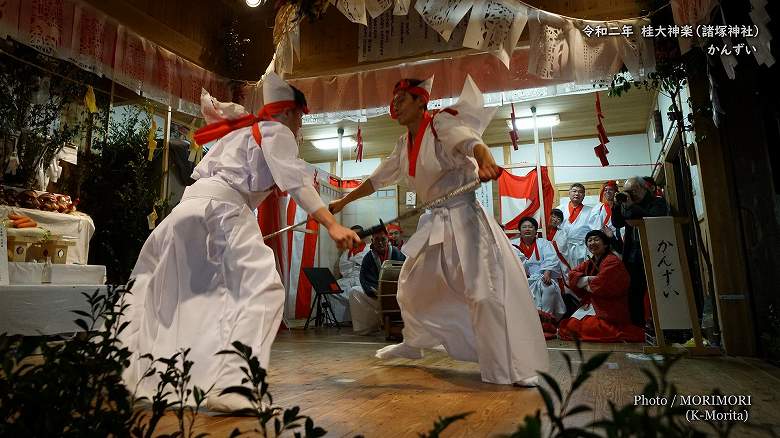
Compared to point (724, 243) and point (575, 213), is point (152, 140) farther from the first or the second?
point (575, 213)

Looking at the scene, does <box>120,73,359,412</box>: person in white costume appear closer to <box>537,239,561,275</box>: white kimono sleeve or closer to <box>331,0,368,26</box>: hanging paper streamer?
<box>331,0,368,26</box>: hanging paper streamer

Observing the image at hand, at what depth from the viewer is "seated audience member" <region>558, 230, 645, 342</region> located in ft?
14.5

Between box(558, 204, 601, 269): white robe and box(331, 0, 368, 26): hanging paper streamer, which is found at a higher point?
box(331, 0, 368, 26): hanging paper streamer

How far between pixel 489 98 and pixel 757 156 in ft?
7.50

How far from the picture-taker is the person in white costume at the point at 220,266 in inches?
70.1

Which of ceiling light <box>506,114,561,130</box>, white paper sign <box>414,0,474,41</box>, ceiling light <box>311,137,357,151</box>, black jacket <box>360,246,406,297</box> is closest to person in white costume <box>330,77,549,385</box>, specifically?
white paper sign <box>414,0,474,41</box>

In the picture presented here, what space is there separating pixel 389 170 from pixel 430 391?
1.41 metres

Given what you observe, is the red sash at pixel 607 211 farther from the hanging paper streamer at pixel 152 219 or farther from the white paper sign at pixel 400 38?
the hanging paper streamer at pixel 152 219

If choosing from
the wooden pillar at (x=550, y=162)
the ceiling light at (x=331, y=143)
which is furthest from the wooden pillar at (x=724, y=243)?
the ceiling light at (x=331, y=143)

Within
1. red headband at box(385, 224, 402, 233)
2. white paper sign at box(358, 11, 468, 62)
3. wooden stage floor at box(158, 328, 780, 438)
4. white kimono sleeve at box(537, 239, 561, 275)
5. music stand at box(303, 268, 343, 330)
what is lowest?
wooden stage floor at box(158, 328, 780, 438)

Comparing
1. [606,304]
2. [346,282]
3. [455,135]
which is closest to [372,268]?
[346,282]

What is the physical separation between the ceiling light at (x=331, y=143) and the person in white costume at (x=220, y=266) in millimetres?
6447

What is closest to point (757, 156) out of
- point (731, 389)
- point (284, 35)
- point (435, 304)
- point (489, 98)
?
point (731, 389)

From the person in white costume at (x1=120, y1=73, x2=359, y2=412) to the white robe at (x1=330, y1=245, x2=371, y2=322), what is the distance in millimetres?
4654
